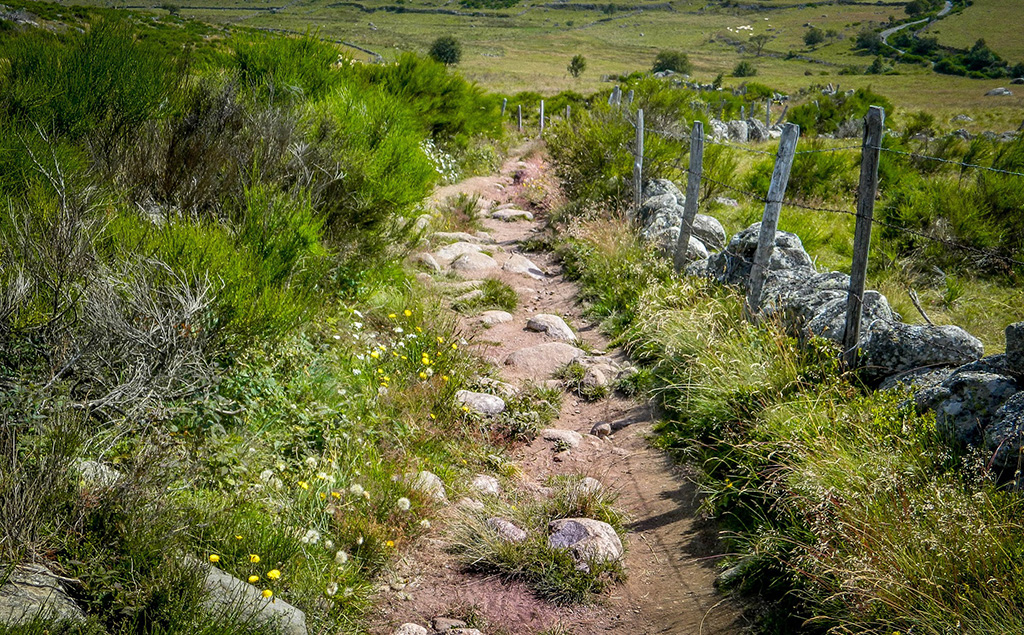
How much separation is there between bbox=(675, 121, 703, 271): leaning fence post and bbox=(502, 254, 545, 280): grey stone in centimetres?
218

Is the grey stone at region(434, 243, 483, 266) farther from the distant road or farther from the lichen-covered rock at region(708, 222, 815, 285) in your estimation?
the distant road

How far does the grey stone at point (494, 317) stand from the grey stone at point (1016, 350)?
192 inches

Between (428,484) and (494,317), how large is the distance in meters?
3.63

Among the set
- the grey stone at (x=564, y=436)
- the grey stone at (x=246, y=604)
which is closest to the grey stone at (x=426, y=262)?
the grey stone at (x=564, y=436)

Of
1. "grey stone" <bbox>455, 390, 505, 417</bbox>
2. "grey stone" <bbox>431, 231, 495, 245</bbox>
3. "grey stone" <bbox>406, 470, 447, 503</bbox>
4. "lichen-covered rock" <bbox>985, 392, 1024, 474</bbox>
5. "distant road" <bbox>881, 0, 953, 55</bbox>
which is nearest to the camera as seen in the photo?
"lichen-covered rock" <bbox>985, 392, 1024, 474</bbox>

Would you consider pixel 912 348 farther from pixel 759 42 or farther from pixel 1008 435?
pixel 759 42

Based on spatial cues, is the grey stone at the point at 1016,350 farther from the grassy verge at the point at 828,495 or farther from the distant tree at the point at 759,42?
the distant tree at the point at 759,42

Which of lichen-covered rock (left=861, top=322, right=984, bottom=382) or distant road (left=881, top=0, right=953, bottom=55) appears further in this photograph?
distant road (left=881, top=0, right=953, bottom=55)

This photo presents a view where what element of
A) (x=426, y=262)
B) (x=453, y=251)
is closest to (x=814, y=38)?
(x=453, y=251)

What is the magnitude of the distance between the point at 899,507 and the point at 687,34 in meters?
140

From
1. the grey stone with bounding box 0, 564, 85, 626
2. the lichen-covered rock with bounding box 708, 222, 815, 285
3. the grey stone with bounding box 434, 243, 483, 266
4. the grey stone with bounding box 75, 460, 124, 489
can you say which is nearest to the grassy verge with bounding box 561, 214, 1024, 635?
the lichen-covered rock with bounding box 708, 222, 815, 285

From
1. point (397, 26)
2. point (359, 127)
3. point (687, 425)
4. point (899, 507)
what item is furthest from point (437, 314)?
point (397, 26)

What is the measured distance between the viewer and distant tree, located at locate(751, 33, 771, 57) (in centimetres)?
10369

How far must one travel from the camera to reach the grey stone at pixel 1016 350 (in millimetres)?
3488
